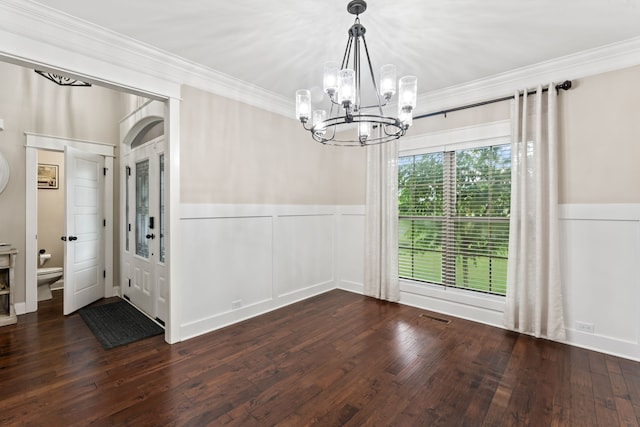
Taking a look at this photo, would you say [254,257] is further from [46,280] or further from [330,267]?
[46,280]

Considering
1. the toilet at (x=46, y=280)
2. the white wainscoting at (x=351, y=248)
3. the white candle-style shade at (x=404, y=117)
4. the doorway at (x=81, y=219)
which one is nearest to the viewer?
the white candle-style shade at (x=404, y=117)

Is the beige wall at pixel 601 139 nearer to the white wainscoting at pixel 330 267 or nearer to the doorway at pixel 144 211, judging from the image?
the white wainscoting at pixel 330 267

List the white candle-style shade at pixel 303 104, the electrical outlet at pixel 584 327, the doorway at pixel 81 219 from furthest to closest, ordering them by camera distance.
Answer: the doorway at pixel 81 219
the electrical outlet at pixel 584 327
the white candle-style shade at pixel 303 104

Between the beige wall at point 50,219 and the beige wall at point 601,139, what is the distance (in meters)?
7.37

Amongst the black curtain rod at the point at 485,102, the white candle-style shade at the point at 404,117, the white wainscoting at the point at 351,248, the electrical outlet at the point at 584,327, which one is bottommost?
the electrical outlet at the point at 584,327

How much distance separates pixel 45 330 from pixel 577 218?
5.76 meters

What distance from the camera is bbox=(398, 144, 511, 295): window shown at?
353 centimetres

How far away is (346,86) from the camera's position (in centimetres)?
189

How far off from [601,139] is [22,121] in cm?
667

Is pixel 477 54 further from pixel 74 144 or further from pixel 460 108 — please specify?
pixel 74 144

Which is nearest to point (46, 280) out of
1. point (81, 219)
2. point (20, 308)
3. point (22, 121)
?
point (20, 308)

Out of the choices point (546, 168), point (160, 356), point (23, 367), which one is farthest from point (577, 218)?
point (23, 367)

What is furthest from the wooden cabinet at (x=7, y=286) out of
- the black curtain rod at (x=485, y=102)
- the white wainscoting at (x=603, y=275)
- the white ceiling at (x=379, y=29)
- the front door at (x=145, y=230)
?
the white wainscoting at (x=603, y=275)

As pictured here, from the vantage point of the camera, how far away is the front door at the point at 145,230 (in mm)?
3576
